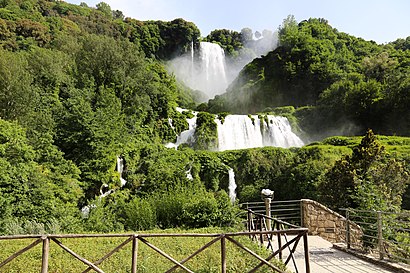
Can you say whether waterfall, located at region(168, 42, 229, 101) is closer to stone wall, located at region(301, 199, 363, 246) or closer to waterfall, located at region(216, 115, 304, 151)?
waterfall, located at region(216, 115, 304, 151)

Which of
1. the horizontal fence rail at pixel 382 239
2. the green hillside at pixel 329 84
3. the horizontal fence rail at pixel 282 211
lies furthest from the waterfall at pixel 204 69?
the horizontal fence rail at pixel 382 239

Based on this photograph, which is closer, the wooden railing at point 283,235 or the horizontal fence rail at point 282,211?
the wooden railing at point 283,235

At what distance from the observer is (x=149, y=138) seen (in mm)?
24938

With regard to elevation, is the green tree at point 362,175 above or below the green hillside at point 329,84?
below

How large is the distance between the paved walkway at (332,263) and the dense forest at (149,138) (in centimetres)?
147

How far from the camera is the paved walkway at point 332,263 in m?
6.84

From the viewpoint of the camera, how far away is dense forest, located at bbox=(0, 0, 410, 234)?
1169 cm

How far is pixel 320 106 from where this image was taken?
33281 mm

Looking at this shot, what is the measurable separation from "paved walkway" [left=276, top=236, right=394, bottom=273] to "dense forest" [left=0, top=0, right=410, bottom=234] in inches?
58.0

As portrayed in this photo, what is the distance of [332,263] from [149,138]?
18901mm

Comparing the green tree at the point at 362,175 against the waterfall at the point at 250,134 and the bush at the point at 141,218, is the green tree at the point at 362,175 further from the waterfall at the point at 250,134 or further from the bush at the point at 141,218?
the waterfall at the point at 250,134

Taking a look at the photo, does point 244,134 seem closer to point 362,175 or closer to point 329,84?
point 362,175

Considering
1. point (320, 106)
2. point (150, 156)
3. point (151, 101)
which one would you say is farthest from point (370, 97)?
point (150, 156)

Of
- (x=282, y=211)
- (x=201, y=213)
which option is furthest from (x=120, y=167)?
(x=282, y=211)
